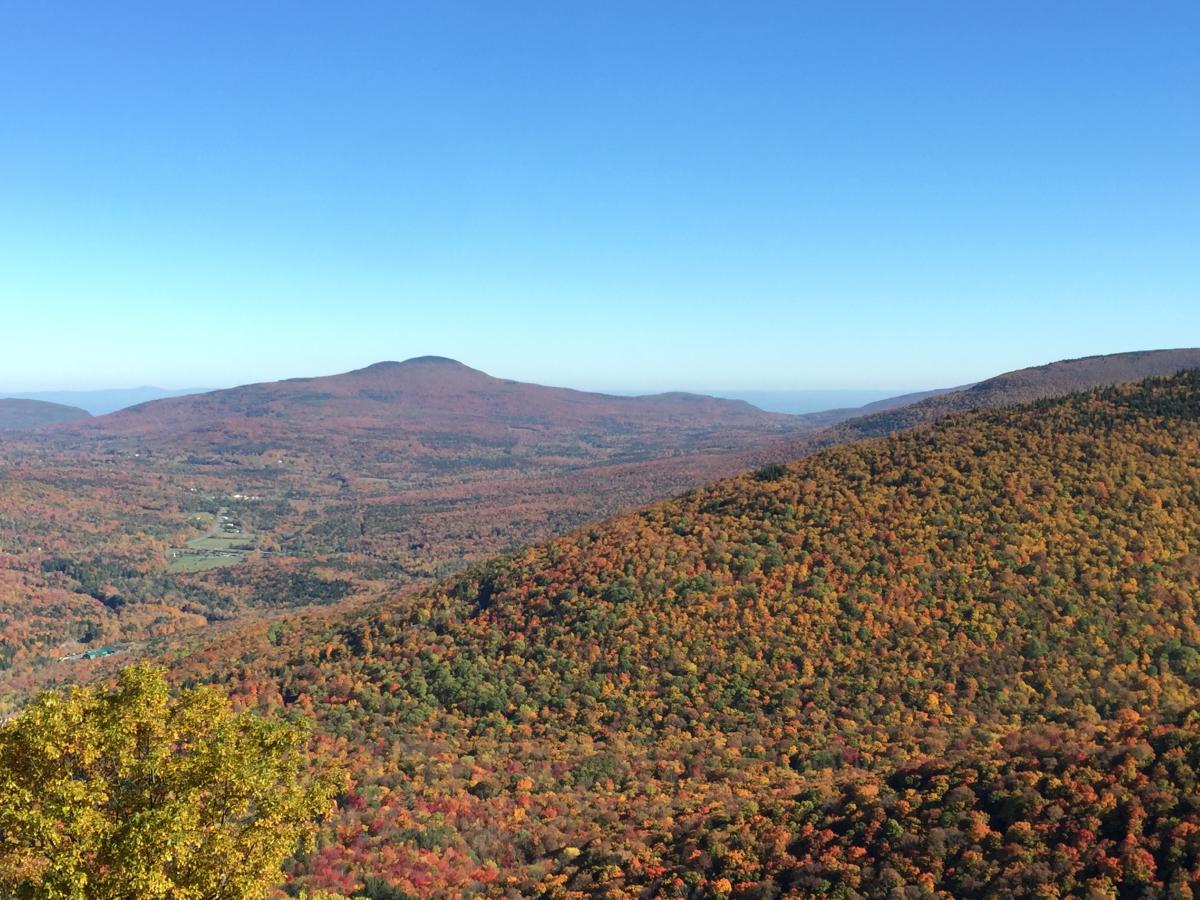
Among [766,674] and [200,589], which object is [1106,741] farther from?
[200,589]

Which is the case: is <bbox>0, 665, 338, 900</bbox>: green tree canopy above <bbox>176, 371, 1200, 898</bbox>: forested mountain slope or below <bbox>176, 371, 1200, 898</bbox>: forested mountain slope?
above

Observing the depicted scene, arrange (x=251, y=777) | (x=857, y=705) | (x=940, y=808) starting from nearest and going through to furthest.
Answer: (x=251, y=777) < (x=940, y=808) < (x=857, y=705)

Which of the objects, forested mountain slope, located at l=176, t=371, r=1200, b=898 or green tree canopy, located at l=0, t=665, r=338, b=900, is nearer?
green tree canopy, located at l=0, t=665, r=338, b=900

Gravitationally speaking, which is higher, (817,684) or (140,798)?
(140,798)

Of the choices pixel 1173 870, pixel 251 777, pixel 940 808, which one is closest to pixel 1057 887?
pixel 1173 870
